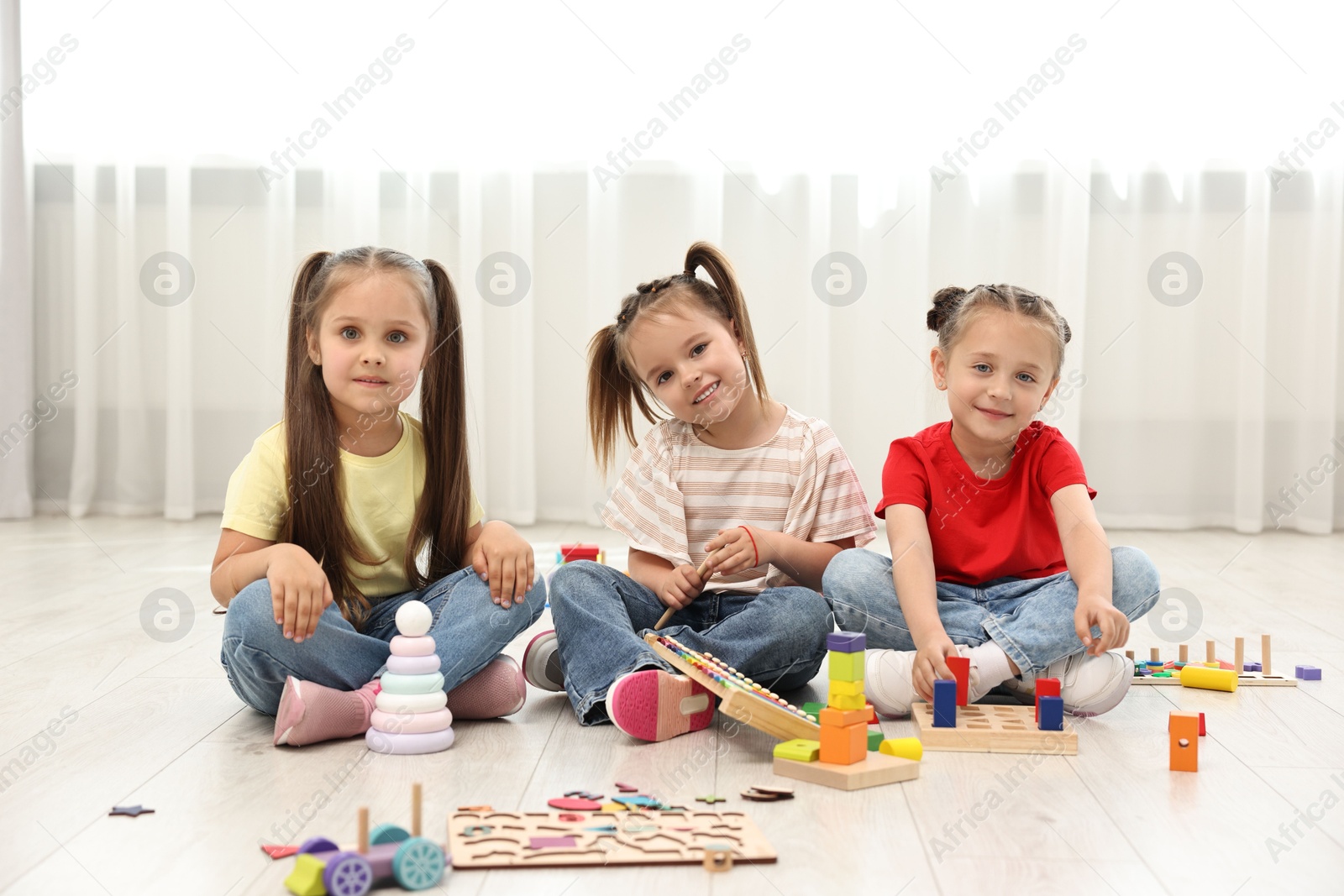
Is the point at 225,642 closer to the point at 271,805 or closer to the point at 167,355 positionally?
the point at 271,805

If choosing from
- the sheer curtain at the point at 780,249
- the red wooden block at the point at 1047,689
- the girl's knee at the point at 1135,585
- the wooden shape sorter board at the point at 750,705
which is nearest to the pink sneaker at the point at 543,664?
the wooden shape sorter board at the point at 750,705

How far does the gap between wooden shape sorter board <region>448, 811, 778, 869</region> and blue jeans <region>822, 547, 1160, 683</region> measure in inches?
17.9

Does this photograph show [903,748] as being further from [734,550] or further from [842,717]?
[734,550]

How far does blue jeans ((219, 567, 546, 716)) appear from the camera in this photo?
116cm

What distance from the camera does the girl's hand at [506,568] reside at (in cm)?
124

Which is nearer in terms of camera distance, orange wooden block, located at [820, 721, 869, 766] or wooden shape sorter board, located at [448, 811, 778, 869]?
wooden shape sorter board, located at [448, 811, 778, 869]

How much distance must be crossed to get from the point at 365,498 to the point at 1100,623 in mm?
790

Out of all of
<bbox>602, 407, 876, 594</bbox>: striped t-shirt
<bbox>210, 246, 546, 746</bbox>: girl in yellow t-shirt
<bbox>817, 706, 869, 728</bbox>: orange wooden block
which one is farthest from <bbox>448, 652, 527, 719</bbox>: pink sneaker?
<bbox>817, 706, 869, 728</bbox>: orange wooden block

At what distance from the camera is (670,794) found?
999mm

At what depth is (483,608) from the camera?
124 centimetres

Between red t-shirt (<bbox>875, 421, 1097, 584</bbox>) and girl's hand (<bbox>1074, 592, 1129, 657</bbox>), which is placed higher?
red t-shirt (<bbox>875, 421, 1097, 584</bbox>)

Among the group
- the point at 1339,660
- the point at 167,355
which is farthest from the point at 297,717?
the point at 167,355

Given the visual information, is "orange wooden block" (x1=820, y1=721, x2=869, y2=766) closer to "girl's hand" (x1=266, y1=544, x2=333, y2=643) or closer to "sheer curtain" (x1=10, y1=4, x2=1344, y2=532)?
"girl's hand" (x1=266, y1=544, x2=333, y2=643)

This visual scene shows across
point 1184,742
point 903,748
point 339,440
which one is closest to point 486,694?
point 339,440
